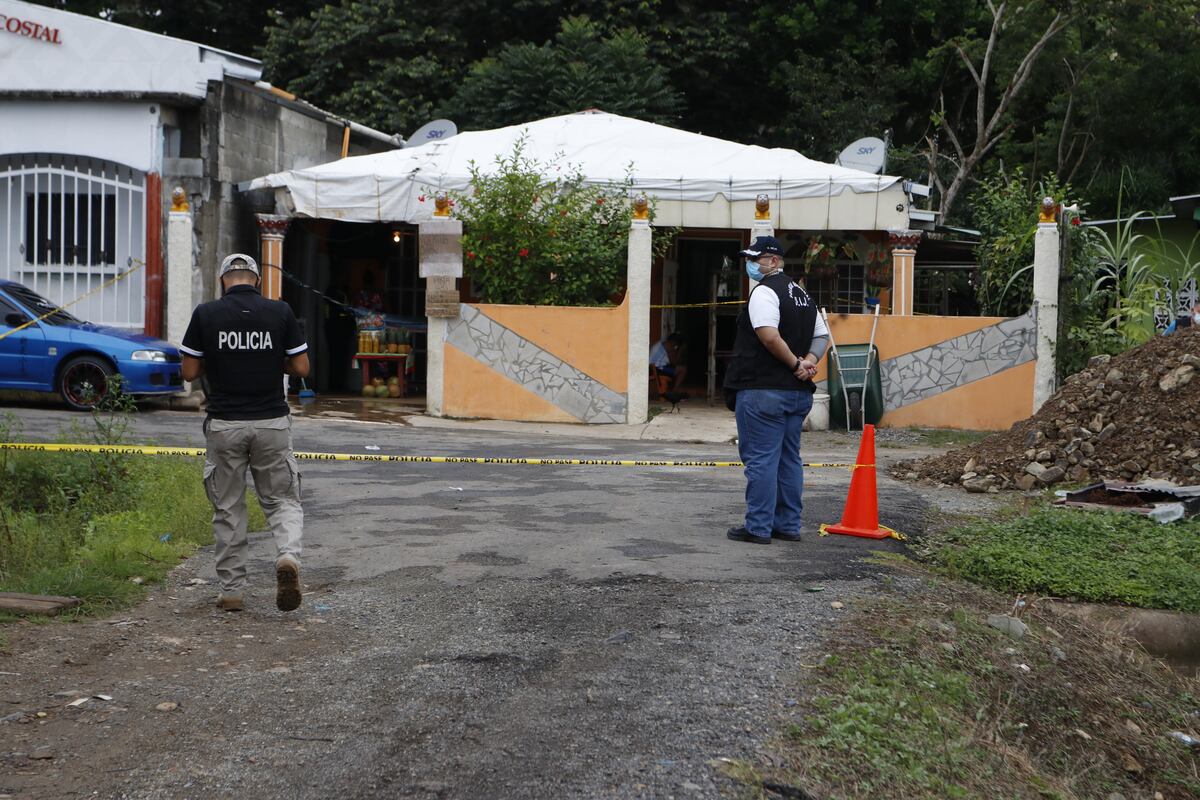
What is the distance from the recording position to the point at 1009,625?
20.9 feet

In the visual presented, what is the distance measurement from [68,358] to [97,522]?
7.23 metres

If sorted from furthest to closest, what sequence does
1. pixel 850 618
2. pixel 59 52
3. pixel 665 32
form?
pixel 665 32 < pixel 59 52 < pixel 850 618

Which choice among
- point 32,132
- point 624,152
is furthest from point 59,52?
point 624,152

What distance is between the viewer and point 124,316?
17328 millimetres

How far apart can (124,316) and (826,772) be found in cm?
1500

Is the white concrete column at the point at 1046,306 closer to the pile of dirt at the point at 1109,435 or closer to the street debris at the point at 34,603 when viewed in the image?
the pile of dirt at the point at 1109,435

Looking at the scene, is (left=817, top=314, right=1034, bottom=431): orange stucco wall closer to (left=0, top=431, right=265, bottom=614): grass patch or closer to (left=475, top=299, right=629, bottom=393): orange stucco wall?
(left=475, top=299, right=629, bottom=393): orange stucco wall

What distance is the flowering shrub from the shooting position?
1614 centimetres

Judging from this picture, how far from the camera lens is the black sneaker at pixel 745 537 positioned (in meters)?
7.91

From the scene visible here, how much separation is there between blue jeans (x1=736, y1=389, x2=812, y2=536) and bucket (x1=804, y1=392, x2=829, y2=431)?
774cm

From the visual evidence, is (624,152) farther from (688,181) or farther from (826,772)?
(826,772)

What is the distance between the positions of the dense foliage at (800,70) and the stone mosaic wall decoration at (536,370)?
10.4 meters

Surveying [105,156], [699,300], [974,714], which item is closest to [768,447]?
[974,714]

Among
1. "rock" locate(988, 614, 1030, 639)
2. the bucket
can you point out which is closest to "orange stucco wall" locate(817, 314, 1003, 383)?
the bucket
